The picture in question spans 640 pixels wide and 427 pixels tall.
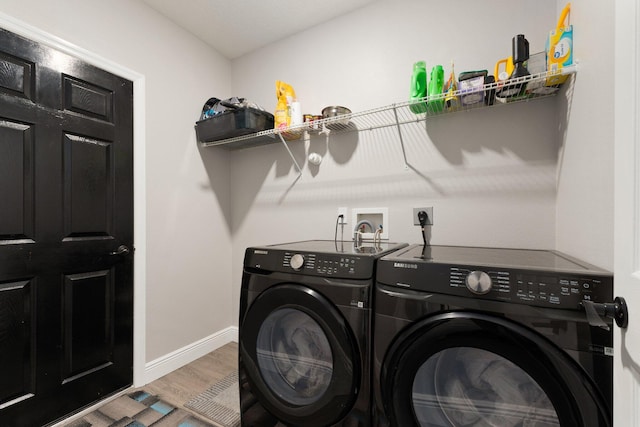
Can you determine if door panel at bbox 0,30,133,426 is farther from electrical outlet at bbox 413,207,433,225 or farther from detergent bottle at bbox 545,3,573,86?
detergent bottle at bbox 545,3,573,86

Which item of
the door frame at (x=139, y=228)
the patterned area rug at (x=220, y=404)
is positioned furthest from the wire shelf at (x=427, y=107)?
the patterned area rug at (x=220, y=404)

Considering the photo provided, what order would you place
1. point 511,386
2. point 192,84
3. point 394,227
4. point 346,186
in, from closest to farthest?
point 511,386 → point 394,227 → point 346,186 → point 192,84

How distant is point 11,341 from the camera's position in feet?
4.46

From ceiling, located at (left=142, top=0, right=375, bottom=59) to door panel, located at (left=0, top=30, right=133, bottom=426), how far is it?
69 cm

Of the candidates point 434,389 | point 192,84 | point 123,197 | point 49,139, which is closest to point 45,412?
point 123,197

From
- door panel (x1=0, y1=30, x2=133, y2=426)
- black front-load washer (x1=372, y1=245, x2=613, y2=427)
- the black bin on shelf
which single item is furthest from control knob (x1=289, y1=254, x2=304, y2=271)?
door panel (x1=0, y1=30, x2=133, y2=426)

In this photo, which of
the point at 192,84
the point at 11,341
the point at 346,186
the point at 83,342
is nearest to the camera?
the point at 11,341

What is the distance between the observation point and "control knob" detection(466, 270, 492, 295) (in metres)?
0.83

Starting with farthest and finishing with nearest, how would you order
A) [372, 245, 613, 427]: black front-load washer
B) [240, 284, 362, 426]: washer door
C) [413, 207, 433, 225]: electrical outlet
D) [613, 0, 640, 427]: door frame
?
[413, 207, 433, 225]: electrical outlet → [240, 284, 362, 426]: washer door → [372, 245, 613, 427]: black front-load washer → [613, 0, 640, 427]: door frame

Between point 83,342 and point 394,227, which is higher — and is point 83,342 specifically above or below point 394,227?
below

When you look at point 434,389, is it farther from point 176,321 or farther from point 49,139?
point 49,139

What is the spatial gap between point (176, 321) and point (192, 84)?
1.85m

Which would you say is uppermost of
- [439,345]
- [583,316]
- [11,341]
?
[583,316]

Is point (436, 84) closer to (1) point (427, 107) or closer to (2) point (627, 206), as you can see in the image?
(1) point (427, 107)
